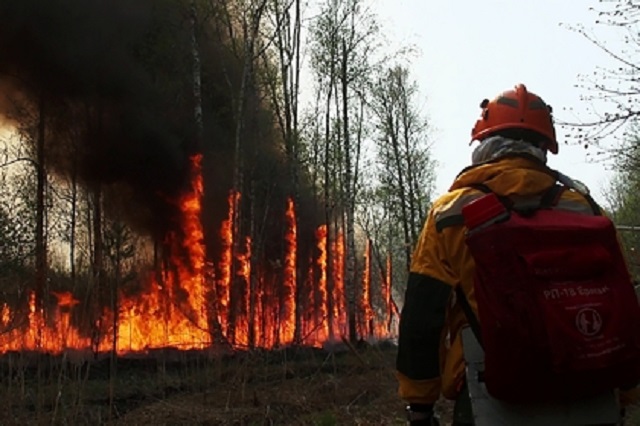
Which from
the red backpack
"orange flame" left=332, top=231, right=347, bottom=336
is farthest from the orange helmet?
"orange flame" left=332, top=231, right=347, bottom=336

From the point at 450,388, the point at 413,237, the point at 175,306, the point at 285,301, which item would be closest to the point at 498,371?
the point at 450,388

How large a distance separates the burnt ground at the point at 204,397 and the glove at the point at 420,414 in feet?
14.0

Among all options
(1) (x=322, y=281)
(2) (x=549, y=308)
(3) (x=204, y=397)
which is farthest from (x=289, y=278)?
(2) (x=549, y=308)

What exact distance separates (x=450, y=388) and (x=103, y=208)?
18079 millimetres

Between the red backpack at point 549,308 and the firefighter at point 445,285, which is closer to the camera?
the red backpack at point 549,308

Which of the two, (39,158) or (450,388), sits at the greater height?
(39,158)

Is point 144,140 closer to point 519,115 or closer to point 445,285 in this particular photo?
point 519,115

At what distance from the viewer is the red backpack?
6.34 ft

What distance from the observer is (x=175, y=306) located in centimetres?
1736

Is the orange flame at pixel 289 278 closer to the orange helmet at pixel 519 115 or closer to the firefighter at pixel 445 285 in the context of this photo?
the orange helmet at pixel 519 115

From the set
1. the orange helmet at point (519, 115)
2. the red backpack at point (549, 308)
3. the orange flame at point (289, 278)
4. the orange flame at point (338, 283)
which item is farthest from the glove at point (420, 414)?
the orange flame at point (338, 283)

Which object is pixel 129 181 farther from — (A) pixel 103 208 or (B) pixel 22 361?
(B) pixel 22 361

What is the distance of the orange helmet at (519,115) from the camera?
2.40 metres

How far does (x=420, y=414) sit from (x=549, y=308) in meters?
0.51
